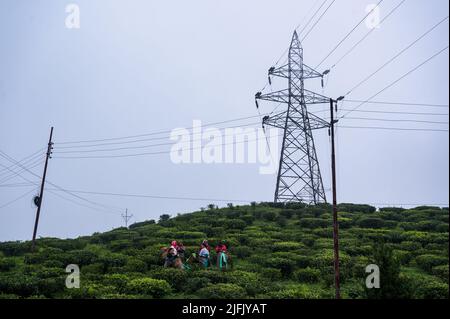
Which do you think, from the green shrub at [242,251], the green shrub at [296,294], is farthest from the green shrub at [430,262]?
the green shrub at [242,251]

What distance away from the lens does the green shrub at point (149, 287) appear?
2176 centimetres

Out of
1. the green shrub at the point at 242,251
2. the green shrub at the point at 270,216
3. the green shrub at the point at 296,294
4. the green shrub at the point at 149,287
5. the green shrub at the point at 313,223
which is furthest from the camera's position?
the green shrub at the point at 270,216

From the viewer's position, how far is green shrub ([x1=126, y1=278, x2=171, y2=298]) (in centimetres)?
→ 2176

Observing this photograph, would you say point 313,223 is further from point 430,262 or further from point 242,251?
point 430,262

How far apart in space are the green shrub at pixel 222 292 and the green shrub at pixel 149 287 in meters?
1.79

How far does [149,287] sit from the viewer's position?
860 inches

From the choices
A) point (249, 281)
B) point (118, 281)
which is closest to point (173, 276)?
point (118, 281)

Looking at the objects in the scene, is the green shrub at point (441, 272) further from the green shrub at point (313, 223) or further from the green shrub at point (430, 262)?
the green shrub at point (313, 223)

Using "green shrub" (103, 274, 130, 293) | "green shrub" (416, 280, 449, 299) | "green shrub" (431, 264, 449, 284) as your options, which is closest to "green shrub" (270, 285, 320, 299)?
"green shrub" (416, 280, 449, 299)

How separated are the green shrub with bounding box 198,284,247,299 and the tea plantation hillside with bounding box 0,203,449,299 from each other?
0.06 metres

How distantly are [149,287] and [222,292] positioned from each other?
344cm

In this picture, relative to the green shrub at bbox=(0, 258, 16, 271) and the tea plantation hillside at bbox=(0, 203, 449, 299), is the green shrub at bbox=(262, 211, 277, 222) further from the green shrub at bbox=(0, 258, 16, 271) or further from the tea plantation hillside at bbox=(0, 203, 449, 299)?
the green shrub at bbox=(0, 258, 16, 271)

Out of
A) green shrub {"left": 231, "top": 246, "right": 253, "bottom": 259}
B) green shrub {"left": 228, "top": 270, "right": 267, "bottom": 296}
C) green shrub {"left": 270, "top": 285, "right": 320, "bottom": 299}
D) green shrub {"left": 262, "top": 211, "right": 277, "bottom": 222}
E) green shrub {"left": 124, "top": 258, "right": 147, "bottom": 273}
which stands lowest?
green shrub {"left": 270, "top": 285, "right": 320, "bottom": 299}

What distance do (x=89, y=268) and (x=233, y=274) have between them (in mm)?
8506
